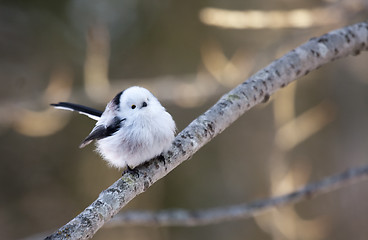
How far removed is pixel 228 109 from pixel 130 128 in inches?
15.9

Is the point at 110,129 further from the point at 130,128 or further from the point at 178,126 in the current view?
Result: the point at 178,126

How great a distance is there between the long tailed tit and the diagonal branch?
0.38 ft

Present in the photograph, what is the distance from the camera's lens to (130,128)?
1694 millimetres

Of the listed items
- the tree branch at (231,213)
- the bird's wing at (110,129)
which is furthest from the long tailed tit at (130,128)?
the tree branch at (231,213)

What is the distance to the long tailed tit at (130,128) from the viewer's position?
1622 millimetres

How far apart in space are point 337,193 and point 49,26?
12.4ft

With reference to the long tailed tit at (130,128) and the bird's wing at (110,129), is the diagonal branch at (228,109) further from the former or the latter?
the bird's wing at (110,129)

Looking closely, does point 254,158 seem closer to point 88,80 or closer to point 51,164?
point 51,164

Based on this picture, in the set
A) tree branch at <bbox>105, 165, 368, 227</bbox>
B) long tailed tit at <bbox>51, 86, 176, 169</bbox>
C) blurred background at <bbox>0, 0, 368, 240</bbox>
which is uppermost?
blurred background at <bbox>0, 0, 368, 240</bbox>

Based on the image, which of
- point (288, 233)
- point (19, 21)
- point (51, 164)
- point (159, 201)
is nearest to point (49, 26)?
point (19, 21)

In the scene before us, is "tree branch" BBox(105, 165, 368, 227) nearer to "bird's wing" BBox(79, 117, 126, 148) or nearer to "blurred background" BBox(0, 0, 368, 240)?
"bird's wing" BBox(79, 117, 126, 148)

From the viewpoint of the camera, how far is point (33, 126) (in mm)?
3023

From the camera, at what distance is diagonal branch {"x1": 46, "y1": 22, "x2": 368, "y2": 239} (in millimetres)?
1215

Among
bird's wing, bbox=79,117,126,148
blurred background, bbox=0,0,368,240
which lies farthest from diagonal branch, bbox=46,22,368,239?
blurred background, bbox=0,0,368,240
